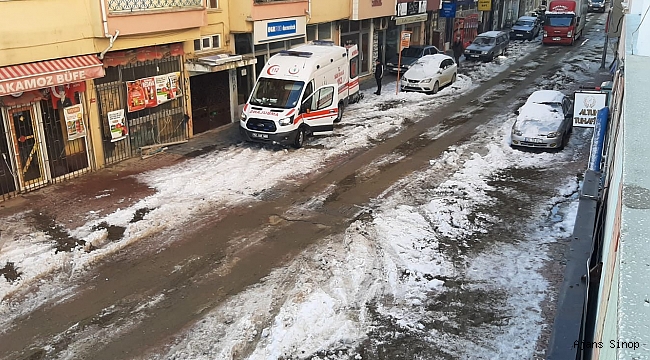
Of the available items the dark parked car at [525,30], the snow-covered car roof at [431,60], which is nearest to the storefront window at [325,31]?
the snow-covered car roof at [431,60]

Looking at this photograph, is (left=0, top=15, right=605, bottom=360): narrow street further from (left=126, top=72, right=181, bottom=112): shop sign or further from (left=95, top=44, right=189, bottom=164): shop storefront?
(left=126, top=72, right=181, bottom=112): shop sign

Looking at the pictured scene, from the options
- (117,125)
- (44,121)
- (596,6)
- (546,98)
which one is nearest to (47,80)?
(44,121)

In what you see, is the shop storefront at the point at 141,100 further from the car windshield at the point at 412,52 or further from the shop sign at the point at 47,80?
the car windshield at the point at 412,52

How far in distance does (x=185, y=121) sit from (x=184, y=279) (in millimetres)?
9370

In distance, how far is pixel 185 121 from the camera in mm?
18359

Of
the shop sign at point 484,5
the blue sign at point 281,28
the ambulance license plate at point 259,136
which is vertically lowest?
the ambulance license plate at point 259,136

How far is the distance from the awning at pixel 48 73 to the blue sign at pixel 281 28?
7666 millimetres

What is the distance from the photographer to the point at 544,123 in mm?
17781

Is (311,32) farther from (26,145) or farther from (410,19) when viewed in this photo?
(26,145)

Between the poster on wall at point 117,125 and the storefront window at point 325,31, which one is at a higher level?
the storefront window at point 325,31

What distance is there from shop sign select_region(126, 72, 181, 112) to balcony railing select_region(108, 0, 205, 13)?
212 cm

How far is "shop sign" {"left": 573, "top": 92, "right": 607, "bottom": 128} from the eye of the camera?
12.8 meters

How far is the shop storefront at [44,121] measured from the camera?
12.8 metres

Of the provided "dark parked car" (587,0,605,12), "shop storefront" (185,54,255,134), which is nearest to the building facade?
"shop storefront" (185,54,255,134)
